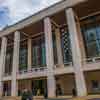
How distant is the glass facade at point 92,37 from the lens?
2110 cm

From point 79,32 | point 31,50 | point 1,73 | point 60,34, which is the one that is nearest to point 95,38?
point 79,32

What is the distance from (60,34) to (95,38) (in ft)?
19.0

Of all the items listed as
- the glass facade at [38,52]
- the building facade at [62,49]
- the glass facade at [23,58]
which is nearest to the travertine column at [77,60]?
the building facade at [62,49]

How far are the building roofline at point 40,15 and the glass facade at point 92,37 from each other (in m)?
4.38

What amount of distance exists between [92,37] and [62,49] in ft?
16.1

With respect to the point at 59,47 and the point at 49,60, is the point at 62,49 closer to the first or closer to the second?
the point at 59,47

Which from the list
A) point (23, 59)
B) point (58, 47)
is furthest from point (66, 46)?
point (23, 59)

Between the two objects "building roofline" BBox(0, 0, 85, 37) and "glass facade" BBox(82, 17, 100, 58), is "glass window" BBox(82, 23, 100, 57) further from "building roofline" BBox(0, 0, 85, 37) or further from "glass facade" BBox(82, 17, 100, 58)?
"building roofline" BBox(0, 0, 85, 37)

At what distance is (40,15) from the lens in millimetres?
23625

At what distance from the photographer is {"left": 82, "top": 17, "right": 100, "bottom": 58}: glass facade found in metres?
21.1

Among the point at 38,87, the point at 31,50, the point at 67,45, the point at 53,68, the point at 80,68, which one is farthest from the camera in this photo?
the point at 31,50

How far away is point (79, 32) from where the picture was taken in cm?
2280

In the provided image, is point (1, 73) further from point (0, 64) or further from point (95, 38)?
point (95, 38)

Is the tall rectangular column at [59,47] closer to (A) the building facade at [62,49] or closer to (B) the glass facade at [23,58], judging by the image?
(A) the building facade at [62,49]
